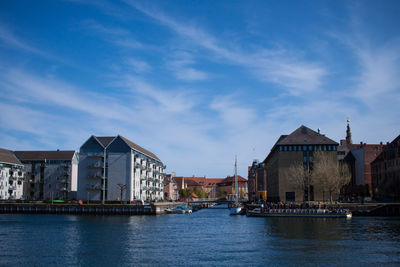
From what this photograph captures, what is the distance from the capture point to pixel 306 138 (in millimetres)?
124438

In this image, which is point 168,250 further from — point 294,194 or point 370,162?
point 370,162

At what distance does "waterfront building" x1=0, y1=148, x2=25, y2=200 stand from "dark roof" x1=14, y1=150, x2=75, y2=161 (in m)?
5.11

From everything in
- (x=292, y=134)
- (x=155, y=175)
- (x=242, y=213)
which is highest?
(x=292, y=134)

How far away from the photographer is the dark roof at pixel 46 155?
15338 centimetres

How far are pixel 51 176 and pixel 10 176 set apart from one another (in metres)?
13.6

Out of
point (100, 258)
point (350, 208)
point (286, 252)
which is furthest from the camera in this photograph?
point (350, 208)

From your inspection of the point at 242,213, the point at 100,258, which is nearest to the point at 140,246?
the point at 100,258

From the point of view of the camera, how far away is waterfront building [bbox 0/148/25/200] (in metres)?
142

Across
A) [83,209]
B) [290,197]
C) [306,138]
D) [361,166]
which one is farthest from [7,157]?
[361,166]

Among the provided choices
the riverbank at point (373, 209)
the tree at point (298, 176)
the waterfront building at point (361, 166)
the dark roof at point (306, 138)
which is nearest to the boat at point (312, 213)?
the riverbank at point (373, 209)

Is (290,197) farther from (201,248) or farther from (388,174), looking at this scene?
(201,248)

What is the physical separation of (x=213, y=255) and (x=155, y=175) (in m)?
123

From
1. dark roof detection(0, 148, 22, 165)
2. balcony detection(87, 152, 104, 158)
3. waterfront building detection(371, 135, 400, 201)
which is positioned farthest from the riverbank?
dark roof detection(0, 148, 22, 165)

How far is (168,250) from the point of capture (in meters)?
47.4
